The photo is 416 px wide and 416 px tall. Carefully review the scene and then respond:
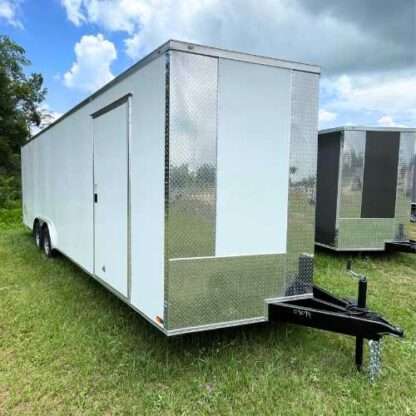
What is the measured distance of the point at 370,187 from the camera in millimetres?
6238

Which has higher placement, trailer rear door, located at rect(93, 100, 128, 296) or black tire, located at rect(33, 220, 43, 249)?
trailer rear door, located at rect(93, 100, 128, 296)

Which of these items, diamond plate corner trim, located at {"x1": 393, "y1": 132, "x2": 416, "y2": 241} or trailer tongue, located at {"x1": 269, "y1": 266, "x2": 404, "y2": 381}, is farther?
diamond plate corner trim, located at {"x1": 393, "y1": 132, "x2": 416, "y2": 241}

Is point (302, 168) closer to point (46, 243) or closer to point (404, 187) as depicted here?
point (404, 187)

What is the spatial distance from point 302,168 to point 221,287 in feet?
4.08

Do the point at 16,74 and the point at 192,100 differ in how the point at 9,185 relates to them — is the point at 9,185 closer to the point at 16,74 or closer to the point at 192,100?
the point at 16,74

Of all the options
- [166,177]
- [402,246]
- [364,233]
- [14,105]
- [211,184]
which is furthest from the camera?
[14,105]

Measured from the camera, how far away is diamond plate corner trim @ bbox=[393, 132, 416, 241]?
6277 millimetres

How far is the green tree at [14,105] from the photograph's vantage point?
1886 centimetres

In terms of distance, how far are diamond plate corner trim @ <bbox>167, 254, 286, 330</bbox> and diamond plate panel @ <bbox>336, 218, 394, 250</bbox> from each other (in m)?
3.79

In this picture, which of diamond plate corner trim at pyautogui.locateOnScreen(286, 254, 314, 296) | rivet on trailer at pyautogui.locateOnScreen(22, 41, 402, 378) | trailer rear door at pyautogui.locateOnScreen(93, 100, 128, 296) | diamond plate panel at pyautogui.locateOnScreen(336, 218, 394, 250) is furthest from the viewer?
diamond plate panel at pyautogui.locateOnScreen(336, 218, 394, 250)

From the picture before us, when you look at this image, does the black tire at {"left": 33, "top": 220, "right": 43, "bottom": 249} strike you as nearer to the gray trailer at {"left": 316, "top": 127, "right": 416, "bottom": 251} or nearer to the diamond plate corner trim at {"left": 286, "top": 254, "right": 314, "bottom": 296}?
the diamond plate corner trim at {"left": 286, "top": 254, "right": 314, "bottom": 296}

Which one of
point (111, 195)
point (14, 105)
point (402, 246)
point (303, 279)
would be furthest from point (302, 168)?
point (14, 105)

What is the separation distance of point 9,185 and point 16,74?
842 cm

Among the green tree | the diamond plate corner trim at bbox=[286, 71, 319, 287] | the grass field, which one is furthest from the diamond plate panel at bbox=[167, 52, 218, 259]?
the green tree
